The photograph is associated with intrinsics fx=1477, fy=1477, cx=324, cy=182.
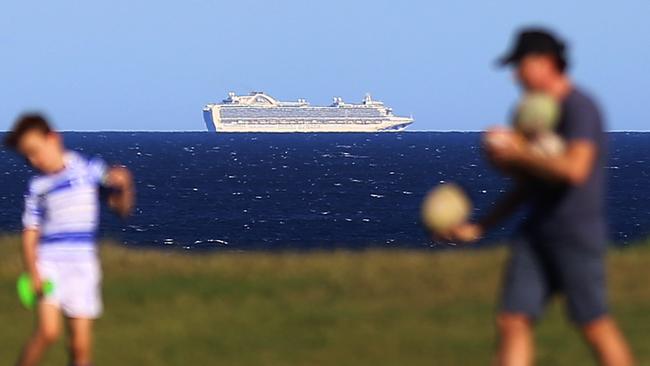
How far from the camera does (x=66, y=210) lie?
7.37 meters

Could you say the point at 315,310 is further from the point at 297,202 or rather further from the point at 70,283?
the point at 297,202

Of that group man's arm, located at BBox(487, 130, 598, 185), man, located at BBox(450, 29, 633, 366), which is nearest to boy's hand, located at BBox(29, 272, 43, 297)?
man, located at BBox(450, 29, 633, 366)

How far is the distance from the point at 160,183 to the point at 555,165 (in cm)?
9533

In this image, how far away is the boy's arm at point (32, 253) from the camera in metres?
7.37

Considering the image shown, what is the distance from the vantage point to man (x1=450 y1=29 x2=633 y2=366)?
622 cm

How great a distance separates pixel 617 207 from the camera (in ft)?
252

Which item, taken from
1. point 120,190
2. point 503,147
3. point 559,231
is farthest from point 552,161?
point 120,190

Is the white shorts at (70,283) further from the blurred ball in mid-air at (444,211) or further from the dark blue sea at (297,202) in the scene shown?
the dark blue sea at (297,202)

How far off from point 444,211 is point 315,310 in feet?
11.5

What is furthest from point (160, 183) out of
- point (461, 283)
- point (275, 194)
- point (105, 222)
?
point (461, 283)

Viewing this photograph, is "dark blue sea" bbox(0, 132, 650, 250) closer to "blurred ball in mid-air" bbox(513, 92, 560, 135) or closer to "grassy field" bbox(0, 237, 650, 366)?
"grassy field" bbox(0, 237, 650, 366)

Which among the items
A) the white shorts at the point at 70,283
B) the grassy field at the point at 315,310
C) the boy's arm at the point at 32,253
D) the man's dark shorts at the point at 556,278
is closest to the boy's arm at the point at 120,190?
the white shorts at the point at 70,283

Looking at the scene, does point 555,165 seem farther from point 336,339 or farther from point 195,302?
point 195,302

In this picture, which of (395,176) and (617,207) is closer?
(617,207)
